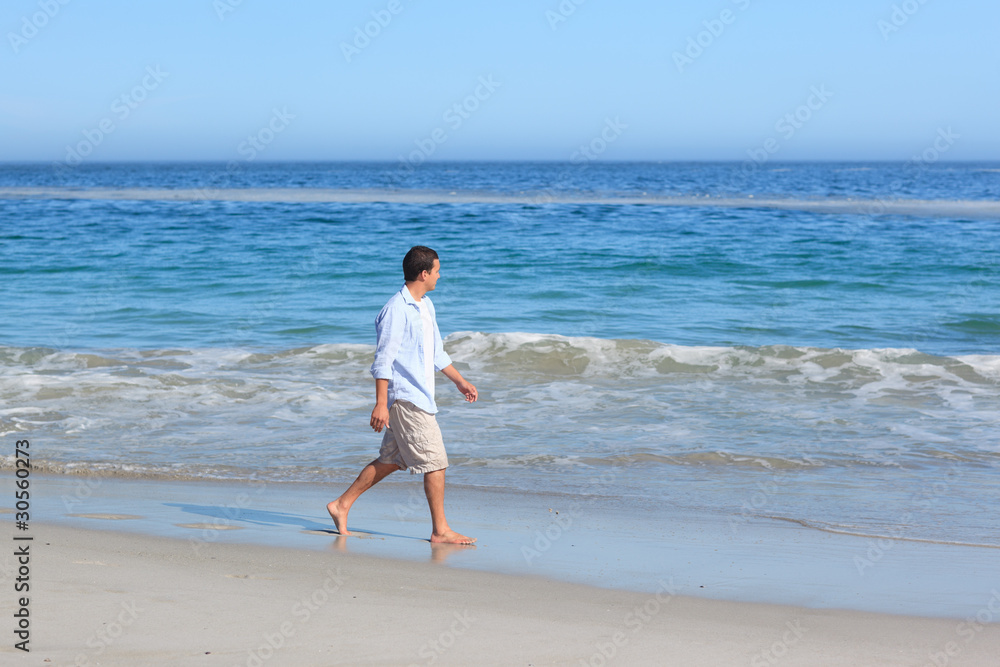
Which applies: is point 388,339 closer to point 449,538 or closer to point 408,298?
point 408,298

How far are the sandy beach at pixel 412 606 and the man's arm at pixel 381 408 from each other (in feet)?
2.05

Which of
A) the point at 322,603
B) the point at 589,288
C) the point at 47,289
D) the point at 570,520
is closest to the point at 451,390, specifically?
the point at 570,520

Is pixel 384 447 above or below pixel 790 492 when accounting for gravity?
above

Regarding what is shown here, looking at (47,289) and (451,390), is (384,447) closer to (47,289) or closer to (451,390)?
(451,390)

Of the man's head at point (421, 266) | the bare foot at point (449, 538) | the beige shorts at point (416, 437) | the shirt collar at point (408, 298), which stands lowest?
the bare foot at point (449, 538)

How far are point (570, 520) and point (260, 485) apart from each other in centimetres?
207

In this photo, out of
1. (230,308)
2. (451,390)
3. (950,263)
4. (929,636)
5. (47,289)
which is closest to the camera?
(929,636)

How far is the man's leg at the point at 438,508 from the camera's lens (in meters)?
4.47

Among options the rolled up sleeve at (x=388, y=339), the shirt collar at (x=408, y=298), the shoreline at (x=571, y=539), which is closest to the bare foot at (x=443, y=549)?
the shoreline at (x=571, y=539)

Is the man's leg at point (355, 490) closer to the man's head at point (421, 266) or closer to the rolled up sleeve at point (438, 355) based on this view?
the rolled up sleeve at point (438, 355)

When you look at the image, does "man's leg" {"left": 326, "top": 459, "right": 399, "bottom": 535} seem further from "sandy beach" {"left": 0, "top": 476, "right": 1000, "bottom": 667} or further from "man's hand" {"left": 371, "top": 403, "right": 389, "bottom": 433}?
"man's hand" {"left": 371, "top": 403, "right": 389, "bottom": 433}

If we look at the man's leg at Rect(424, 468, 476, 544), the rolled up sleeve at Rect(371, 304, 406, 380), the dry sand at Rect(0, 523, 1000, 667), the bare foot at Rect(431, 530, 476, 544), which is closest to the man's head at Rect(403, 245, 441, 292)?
the rolled up sleeve at Rect(371, 304, 406, 380)

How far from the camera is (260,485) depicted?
571 cm

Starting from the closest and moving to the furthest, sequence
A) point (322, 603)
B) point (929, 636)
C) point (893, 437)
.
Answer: point (929, 636), point (322, 603), point (893, 437)
